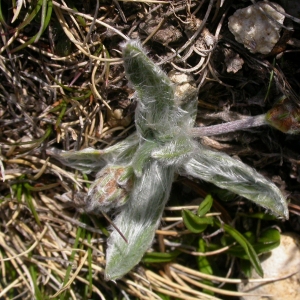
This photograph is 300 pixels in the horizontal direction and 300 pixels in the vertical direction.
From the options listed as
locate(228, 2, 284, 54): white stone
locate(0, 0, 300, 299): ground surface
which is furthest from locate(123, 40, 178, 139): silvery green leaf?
locate(228, 2, 284, 54): white stone

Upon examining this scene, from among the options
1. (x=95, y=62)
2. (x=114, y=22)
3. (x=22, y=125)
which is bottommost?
(x=22, y=125)

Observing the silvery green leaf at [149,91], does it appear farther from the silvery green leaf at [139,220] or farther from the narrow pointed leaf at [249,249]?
the narrow pointed leaf at [249,249]

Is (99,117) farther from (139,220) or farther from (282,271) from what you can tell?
(282,271)

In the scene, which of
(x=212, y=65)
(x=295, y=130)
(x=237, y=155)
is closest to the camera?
(x=295, y=130)

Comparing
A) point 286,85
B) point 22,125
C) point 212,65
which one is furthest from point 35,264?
point 286,85

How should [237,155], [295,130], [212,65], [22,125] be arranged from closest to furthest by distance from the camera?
1. [295,130]
2. [212,65]
3. [237,155]
4. [22,125]

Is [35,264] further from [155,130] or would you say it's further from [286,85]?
[286,85]

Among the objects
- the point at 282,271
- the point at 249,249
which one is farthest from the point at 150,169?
the point at 282,271

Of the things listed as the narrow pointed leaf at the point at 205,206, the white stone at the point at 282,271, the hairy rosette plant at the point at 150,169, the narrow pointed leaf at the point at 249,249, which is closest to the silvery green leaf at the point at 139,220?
the hairy rosette plant at the point at 150,169
